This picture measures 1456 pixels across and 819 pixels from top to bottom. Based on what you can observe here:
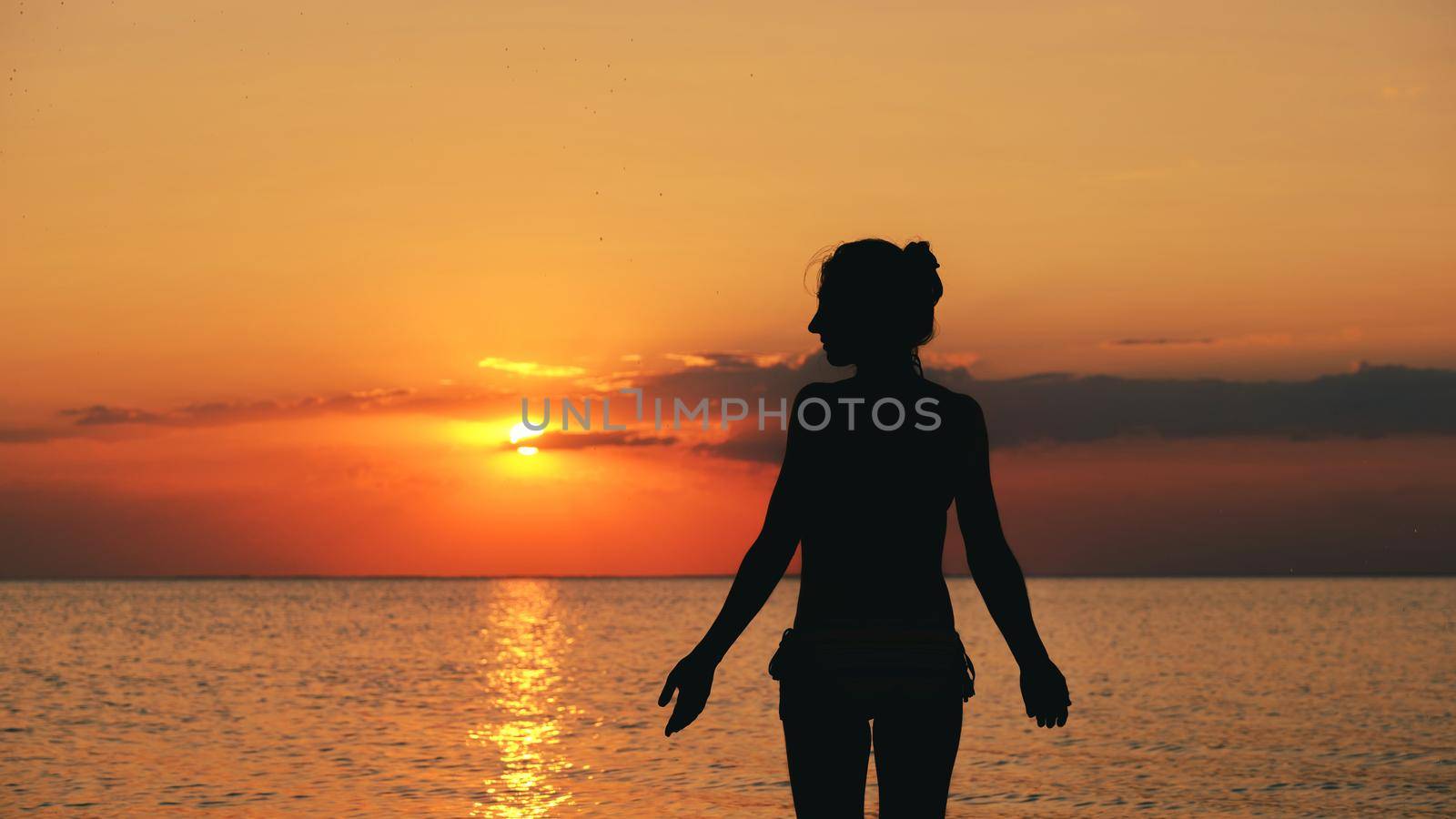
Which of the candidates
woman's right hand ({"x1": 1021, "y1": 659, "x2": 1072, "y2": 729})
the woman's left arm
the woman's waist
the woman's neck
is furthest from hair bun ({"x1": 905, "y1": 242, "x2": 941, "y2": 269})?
woman's right hand ({"x1": 1021, "y1": 659, "x2": 1072, "y2": 729})

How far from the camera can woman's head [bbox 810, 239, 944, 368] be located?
429 cm

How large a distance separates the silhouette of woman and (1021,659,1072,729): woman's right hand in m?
0.31

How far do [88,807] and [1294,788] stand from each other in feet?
75.4

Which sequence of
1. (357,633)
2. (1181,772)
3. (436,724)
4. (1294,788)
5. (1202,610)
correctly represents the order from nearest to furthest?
(1294,788) < (1181,772) < (436,724) < (357,633) < (1202,610)

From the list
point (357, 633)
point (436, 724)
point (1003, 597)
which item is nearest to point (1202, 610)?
point (357, 633)

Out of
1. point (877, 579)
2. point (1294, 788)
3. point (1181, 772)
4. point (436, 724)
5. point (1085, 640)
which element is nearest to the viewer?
point (877, 579)

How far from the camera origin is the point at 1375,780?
3231cm

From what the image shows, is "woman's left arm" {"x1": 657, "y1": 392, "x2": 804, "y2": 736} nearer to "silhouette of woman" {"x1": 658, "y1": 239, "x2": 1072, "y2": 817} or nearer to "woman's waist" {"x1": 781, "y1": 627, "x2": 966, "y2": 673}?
"silhouette of woman" {"x1": 658, "y1": 239, "x2": 1072, "y2": 817}

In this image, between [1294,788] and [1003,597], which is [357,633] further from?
[1003,597]

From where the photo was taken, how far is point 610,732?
39875 millimetres

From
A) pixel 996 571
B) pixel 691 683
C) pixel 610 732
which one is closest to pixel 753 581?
pixel 691 683

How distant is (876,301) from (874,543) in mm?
669

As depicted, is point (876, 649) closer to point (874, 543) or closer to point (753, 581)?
point (874, 543)

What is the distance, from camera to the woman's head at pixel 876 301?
14.1 feet
